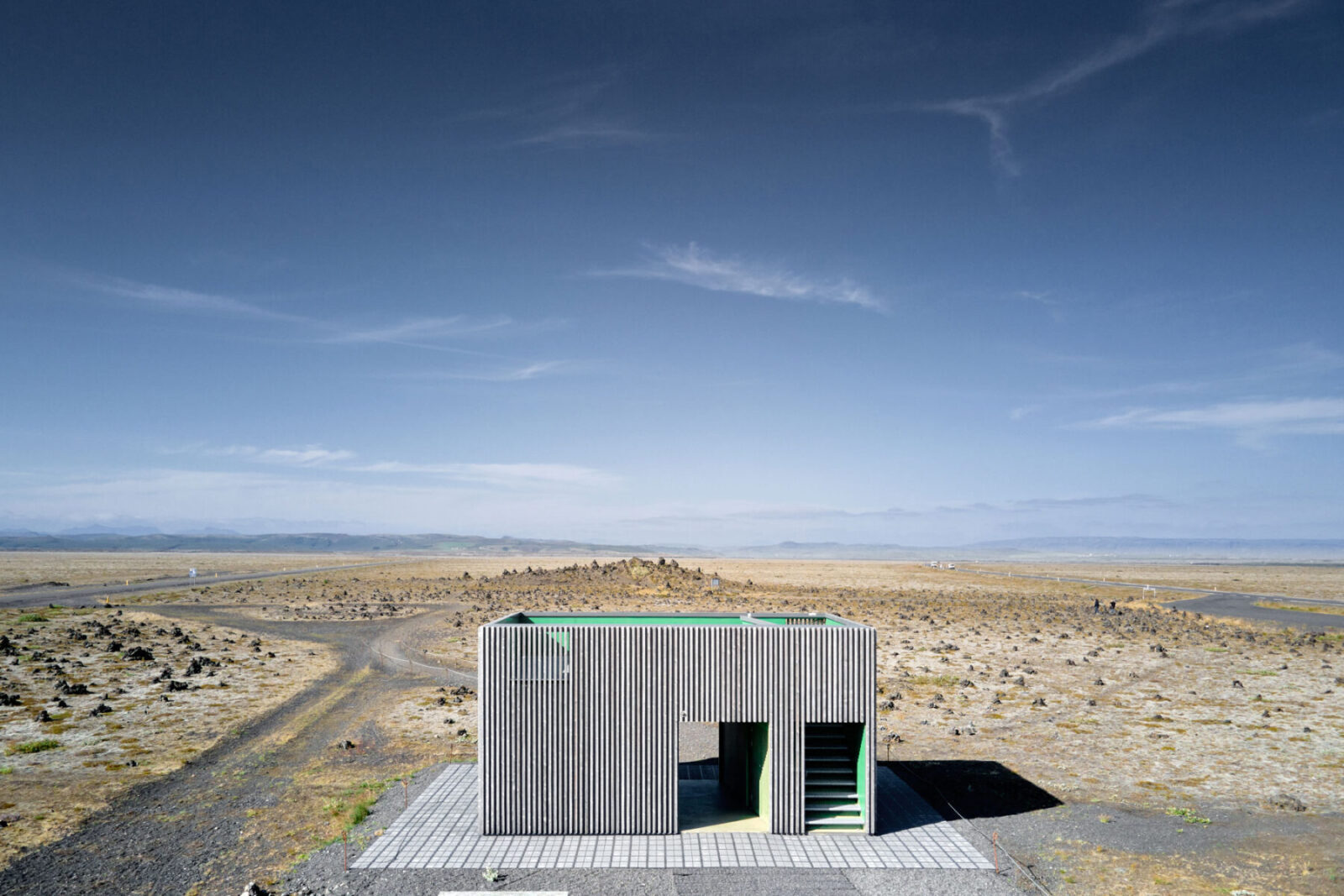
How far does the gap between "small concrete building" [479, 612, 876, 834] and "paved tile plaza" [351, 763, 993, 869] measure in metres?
0.47

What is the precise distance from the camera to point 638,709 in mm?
18109

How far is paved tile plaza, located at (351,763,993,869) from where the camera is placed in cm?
1675

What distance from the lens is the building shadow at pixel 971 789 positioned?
20.6 meters

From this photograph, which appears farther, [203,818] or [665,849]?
[203,818]

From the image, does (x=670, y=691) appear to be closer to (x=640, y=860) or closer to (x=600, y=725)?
(x=600, y=725)

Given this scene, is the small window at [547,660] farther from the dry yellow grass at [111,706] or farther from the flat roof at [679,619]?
the dry yellow grass at [111,706]

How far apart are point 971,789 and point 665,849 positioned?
1014cm

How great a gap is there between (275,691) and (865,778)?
28.6 meters

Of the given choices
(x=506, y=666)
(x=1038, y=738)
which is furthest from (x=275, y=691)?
(x=1038, y=738)

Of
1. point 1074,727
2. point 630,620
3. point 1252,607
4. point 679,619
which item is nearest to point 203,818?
point 630,620

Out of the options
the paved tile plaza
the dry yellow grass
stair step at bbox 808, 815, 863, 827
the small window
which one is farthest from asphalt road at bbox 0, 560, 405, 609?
stair step at bbox 808, 815, 863, 827

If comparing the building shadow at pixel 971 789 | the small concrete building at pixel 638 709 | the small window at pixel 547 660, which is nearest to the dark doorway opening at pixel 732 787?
the small concrete building at pixel 638 709

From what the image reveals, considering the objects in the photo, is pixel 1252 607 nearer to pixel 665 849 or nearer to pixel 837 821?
pixel 837 821

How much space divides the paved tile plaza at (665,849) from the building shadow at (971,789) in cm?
181
